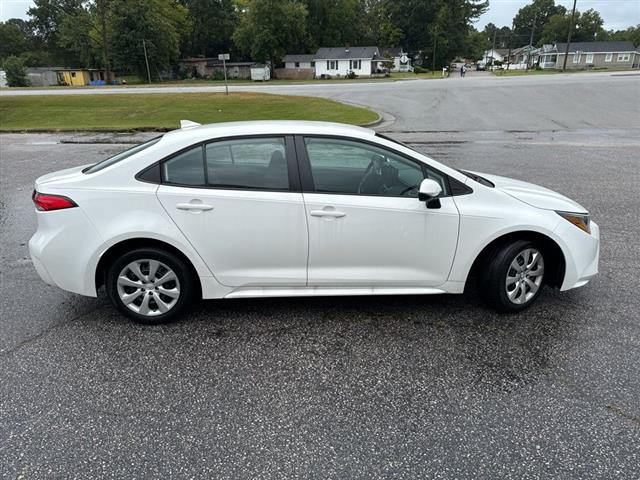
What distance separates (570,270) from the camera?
3768 millimetres

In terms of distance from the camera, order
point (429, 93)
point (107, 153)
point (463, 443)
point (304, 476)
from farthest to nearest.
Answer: point (429, 93) < point (107, 153) < point (463, 443) < point (304, 476)

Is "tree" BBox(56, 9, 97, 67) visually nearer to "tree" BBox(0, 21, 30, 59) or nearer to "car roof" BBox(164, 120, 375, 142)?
"tree" BBox(0, 21, 30, 59)

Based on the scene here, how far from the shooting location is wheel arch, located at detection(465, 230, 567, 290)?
373cm

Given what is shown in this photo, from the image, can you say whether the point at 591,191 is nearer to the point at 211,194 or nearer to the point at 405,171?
the point at 405,171

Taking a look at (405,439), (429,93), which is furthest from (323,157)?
(429,93)

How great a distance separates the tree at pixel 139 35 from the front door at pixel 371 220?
68404mm

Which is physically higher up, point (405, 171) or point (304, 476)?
point (405, 171)

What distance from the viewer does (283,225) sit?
3.53m

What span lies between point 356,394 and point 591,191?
700 cm

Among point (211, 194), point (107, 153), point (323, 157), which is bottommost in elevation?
point (107, 153)

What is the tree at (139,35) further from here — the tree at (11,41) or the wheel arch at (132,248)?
the wheel arch at (132,248)

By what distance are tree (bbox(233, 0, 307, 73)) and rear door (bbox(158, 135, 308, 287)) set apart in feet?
241

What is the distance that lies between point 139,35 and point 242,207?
227 ft

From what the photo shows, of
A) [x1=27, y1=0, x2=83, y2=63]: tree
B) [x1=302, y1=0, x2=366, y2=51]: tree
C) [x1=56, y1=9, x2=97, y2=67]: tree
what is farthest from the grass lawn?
[x1=27, y1=0, x2=83, y2=63]: tree
